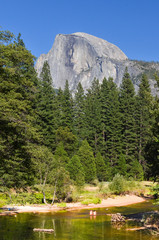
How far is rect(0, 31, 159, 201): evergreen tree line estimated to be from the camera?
49.2 feet

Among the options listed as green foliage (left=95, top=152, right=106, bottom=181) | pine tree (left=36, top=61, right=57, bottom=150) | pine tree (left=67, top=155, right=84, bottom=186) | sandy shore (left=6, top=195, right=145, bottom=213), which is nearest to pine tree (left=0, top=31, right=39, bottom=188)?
sandy shore (left=6, top=195, right=145, bottom=213)

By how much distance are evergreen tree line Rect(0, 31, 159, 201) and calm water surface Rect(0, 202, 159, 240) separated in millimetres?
3274

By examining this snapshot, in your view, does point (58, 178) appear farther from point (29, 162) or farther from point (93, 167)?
point (93, 167)

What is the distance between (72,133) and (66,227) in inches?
1572

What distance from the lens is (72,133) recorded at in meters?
59.2

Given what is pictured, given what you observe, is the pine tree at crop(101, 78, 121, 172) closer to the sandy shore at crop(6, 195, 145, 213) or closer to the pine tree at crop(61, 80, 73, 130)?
the pine tree at crop(61, 80, 73, 130)

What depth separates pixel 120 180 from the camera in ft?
124

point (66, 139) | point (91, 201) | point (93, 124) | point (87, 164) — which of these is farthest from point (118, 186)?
point (93, 124)

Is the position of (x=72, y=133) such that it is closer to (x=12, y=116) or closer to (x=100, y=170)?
(x=100, y=170)

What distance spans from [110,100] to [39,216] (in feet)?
153

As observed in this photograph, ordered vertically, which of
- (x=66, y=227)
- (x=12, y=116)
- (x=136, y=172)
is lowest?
(x=66, y=227)

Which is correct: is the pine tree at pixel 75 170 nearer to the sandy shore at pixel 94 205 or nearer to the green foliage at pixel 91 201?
the sandy shore at pixel 94 205

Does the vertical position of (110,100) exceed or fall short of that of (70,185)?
it exceeds it

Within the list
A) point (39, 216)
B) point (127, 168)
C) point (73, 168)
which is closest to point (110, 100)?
point (127, 168)
